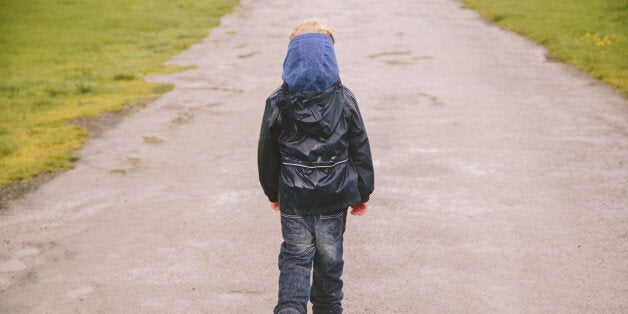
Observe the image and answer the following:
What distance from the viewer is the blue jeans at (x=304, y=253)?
10.9 feet

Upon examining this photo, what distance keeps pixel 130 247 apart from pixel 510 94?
694 cm

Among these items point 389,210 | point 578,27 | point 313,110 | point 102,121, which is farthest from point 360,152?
point 578,27

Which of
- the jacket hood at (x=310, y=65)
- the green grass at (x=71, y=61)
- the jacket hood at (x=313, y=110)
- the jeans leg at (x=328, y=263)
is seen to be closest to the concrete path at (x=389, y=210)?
the jeans leg at (x=328, y=263)

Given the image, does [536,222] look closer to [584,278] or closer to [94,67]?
[584,278]

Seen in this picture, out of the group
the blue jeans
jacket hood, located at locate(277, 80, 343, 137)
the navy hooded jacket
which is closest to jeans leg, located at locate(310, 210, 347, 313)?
the blue jeans

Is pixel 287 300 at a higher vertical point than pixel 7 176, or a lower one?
higher

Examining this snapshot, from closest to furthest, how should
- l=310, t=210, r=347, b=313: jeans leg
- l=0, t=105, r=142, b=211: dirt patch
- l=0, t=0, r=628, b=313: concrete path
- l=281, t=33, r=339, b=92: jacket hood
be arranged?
l=281, t=33, r=339, b=92: jacket hood → l=310, t=210, r=347, b=313: jeans leg → l=0, t=0, r=628, b=313: concrete path → l=0, t=105, r=142, b=211: dirt patch

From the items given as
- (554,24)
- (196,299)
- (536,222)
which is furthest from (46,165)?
(554,24)

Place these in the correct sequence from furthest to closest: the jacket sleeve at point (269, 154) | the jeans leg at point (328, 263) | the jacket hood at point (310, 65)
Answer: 1. the jeans leg at point (328, 263)
2. the jacket sleeve at point (269, 154)
3. the jacket hood at point (310, 65)

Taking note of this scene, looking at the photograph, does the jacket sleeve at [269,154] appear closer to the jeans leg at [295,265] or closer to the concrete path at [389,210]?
the jeans leg at [295,265]

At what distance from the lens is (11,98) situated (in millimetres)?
11055

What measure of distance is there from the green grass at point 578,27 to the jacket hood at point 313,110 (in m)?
8.20

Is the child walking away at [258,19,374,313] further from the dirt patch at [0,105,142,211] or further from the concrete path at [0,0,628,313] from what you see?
the dirt patch at [0,105,142,211]

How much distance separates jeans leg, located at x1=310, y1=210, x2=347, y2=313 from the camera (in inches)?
132
